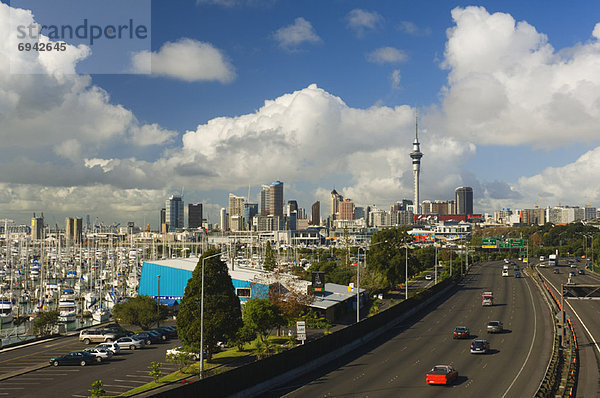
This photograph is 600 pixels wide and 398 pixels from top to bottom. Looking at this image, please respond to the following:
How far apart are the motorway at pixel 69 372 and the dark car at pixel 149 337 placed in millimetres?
1125

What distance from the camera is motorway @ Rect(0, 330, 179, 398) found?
37.5 m

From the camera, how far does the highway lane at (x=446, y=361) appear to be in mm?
33969

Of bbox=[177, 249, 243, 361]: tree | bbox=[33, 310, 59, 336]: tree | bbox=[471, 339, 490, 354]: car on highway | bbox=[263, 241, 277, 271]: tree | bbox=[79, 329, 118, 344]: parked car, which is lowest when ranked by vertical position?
bbox=[33, 310, 59, 336]: tree

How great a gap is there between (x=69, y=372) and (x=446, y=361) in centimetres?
3109

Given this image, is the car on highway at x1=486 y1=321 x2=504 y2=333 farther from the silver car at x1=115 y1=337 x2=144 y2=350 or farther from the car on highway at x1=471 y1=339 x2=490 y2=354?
the silver car at x1=115 y1=337 x2=144 y2=350

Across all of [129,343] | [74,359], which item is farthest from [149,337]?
[74,359]

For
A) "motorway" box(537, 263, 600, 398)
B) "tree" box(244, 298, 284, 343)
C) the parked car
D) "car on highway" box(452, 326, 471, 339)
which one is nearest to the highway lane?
"car on highway" box(452, 326, 471, 339)

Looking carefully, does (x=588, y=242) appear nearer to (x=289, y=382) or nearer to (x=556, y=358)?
(x=556, y=358)

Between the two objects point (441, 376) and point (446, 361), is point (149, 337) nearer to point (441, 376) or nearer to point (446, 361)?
point (446, 361)

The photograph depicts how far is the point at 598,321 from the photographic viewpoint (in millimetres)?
65062

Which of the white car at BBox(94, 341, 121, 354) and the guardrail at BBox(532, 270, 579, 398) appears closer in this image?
the guardrail at BBox(532, 270, 579, 398)

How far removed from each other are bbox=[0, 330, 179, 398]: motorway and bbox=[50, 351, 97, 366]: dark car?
1.59 ft

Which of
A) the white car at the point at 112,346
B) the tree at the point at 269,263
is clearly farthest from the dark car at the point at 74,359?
the tree at the point at 269,263

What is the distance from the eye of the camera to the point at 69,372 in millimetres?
43656
